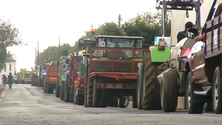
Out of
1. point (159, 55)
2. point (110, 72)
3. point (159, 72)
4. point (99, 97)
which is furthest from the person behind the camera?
point (99, 97)

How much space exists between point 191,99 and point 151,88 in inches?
122

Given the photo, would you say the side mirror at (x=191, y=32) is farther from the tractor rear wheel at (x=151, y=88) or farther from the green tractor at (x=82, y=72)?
the green tractor at (x=82, y=72)

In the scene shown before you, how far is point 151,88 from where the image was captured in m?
12.8

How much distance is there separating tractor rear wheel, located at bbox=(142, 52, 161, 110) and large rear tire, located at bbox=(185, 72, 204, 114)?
8.24 feet

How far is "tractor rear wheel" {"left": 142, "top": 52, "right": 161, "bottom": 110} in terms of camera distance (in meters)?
12.8

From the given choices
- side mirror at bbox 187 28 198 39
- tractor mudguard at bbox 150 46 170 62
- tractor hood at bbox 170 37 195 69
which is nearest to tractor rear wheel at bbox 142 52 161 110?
tractor mudguard at bbox 150 46 170 62

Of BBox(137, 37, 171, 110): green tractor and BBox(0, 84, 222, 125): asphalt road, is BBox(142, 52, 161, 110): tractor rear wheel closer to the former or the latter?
BBox(137, 37, 171, 110): green tractor

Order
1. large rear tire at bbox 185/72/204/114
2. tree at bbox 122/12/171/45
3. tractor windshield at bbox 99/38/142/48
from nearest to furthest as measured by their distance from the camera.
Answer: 1. large rear tire at bbox 185/72/204/114
2. tractor windshield at bbox 99/38/142/48
3. tree at bbox 122/12/171/45

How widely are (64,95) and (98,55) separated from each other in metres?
9.83

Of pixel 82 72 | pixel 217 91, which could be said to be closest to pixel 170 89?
pixel 217 91

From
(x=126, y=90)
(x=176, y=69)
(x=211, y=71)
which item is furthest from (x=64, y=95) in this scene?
(x=211, y=71)

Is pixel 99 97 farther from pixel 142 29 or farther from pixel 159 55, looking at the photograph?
pixel 142 29

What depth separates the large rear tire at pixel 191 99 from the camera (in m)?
9.76

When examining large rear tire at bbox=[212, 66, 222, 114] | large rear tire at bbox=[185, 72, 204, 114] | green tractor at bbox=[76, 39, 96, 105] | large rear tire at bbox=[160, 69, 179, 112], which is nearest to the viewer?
large rear tire at bbox=[212, 66, 222, 114]
